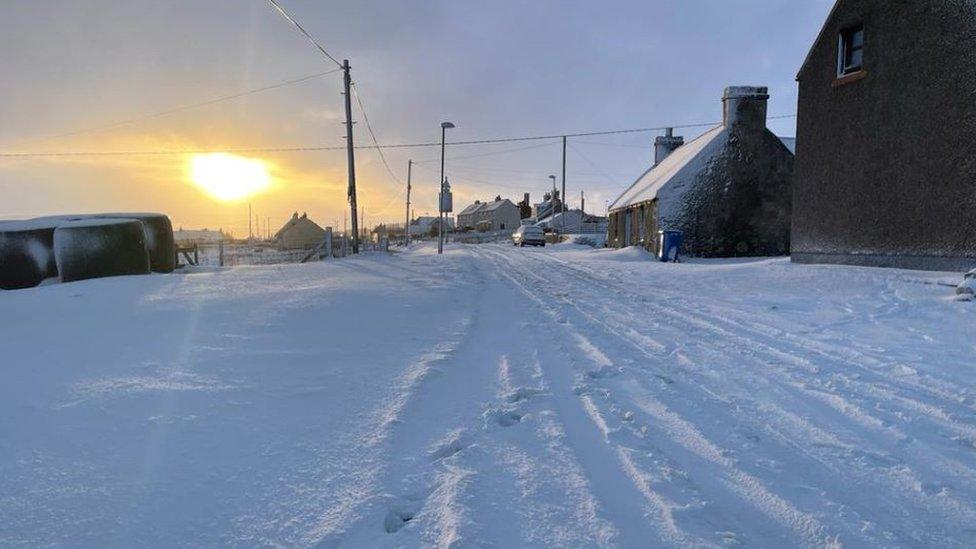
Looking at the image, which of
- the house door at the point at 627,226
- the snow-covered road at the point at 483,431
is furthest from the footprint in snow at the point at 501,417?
the house door at the point at 627,226

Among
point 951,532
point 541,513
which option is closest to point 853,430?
point 951,532

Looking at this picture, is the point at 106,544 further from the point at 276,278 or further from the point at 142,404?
the point at 276,278

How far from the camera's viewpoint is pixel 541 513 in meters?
2.33

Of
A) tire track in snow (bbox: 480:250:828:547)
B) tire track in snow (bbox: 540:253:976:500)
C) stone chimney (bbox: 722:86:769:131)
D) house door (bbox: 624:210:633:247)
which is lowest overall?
tire track in snow (bbox: 480:250:828:547)

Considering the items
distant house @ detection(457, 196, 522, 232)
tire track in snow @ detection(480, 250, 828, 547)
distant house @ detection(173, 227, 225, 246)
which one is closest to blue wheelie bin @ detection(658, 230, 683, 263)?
tire track in snow @ detection(480, 250, 828, 547)

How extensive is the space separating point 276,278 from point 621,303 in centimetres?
773

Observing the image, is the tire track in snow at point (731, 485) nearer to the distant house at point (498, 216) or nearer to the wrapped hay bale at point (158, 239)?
the wrapped hay bale at point (158, 239)

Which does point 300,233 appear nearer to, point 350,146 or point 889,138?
point 350,146

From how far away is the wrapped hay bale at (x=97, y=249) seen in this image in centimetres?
1082

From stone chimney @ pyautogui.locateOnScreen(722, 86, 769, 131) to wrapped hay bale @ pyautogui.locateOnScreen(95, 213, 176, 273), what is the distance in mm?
21220

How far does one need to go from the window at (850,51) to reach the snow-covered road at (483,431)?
8.32 m

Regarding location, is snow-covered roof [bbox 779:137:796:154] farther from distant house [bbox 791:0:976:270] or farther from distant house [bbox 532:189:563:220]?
distant house [bbox 532:189:563:220]

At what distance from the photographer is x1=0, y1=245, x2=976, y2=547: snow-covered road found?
2.24 metres

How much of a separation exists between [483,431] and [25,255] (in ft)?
42.4
